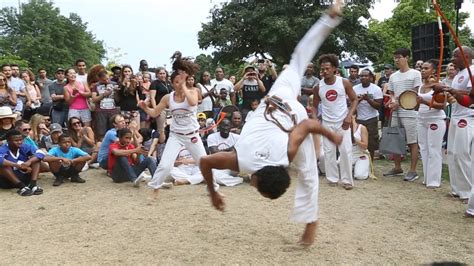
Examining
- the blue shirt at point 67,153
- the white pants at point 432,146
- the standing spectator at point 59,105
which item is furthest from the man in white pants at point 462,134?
the standing spectator at point 59,105

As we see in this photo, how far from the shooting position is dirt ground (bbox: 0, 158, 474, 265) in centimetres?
478

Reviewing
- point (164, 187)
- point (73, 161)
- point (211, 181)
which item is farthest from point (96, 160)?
point (211, 181)

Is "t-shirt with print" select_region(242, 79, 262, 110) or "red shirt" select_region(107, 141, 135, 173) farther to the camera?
"t-shirt with print" select_region(242, 79, 262, 110)

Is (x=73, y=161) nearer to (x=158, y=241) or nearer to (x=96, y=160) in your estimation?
(x=96, y=160)

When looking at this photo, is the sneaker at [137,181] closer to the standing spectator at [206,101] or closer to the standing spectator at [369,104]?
the standing spectator at [206,101]

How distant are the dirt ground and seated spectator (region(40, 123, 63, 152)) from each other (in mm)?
1433

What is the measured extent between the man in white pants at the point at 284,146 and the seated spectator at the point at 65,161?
4.56 m

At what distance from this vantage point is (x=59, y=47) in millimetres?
55094

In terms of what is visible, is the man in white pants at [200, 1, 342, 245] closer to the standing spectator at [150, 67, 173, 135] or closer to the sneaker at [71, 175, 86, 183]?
the sneaker at [71, 175, 86, 183]

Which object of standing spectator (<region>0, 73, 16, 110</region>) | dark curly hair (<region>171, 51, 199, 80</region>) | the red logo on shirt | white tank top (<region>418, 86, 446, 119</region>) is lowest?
white tank top (<region>418, 86, 446, 119</region>)

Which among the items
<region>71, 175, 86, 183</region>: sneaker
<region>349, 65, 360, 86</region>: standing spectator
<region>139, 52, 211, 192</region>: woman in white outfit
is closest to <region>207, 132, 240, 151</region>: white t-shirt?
→ <region>139, 52, 211, 192</region>: woman in white outfit

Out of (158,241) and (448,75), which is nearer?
(158,241)

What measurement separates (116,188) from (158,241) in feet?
10.0

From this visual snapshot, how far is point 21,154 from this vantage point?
8.02 metres
